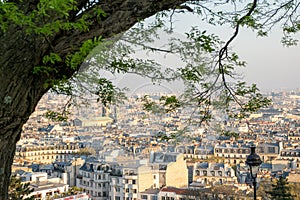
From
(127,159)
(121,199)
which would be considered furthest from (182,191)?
(127,159)

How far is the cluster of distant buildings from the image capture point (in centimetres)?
167

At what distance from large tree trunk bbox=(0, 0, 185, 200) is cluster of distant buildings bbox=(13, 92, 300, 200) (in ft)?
1.87

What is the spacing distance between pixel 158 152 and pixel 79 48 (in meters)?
1.02

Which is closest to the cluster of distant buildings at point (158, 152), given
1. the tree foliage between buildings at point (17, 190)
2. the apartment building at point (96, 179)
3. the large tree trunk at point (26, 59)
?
the apartment building at point (96, 179)

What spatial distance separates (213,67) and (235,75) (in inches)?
3.2

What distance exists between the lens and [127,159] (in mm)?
1907

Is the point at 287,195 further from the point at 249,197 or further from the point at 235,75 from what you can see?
the point at 235,75

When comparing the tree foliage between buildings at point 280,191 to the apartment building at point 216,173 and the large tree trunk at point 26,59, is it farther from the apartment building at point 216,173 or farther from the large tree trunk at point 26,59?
the large tree trunk at point 26,59

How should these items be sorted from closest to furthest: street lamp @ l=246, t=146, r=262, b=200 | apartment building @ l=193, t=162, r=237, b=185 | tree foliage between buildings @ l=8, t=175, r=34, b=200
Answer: street lamp @ l=246, t=146, r=262, b=200 < tree foliage between buildings @ l=8, t=175, r=34, b=200 < apartment building @ l=193, t=162, r=237, b=185

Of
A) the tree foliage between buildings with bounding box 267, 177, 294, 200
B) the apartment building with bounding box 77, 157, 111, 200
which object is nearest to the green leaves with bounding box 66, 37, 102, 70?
the apartment building with bounding box 77, 157, 111, 200

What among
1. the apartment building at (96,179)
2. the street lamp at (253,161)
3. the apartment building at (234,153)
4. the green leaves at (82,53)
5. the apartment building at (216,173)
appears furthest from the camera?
the apartment building at (216,173)

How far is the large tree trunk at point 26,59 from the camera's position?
90cm

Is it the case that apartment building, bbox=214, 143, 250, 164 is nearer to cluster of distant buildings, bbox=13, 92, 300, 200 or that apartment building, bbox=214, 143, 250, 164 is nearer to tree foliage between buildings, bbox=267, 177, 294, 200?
cluster of distant buildings, bbox=13, 92, 300, 200

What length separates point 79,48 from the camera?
0.97 m
